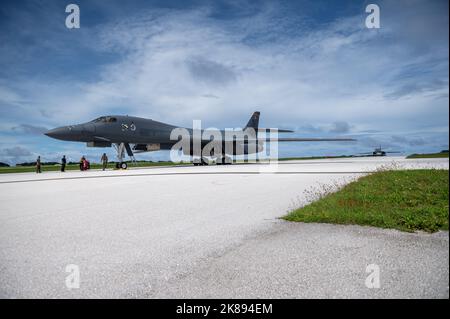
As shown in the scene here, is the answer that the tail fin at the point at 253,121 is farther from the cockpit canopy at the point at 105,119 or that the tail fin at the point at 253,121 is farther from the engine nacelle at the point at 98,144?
the engine nacelle at the point at 98,144

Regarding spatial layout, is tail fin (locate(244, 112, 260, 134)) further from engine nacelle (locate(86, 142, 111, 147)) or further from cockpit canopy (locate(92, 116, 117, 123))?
engine nacelle (locate(86, 142, 111, 147))

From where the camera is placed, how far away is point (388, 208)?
6.48m

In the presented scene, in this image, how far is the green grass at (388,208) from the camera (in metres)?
5.31

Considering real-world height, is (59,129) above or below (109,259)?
above

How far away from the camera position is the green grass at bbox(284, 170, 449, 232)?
17.4ft

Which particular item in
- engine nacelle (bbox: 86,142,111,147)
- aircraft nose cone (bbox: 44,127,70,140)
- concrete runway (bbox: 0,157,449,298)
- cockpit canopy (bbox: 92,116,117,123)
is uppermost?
cockpit canopy (bbox: 92,116,117,123)

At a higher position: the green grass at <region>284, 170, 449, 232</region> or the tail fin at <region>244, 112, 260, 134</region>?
the tail fin at <region>244, 112, 260, 134</region>

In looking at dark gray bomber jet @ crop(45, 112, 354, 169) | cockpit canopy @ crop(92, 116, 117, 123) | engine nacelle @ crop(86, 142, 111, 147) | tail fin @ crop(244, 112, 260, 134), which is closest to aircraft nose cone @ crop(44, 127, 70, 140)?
dark gray bomber jet @ crop(45, 112, 354, 169)

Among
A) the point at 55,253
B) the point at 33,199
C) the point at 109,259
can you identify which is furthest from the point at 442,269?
the point at 33,199

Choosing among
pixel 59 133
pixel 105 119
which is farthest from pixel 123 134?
pixel 59 133

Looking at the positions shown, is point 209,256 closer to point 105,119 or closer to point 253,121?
point 105,119
